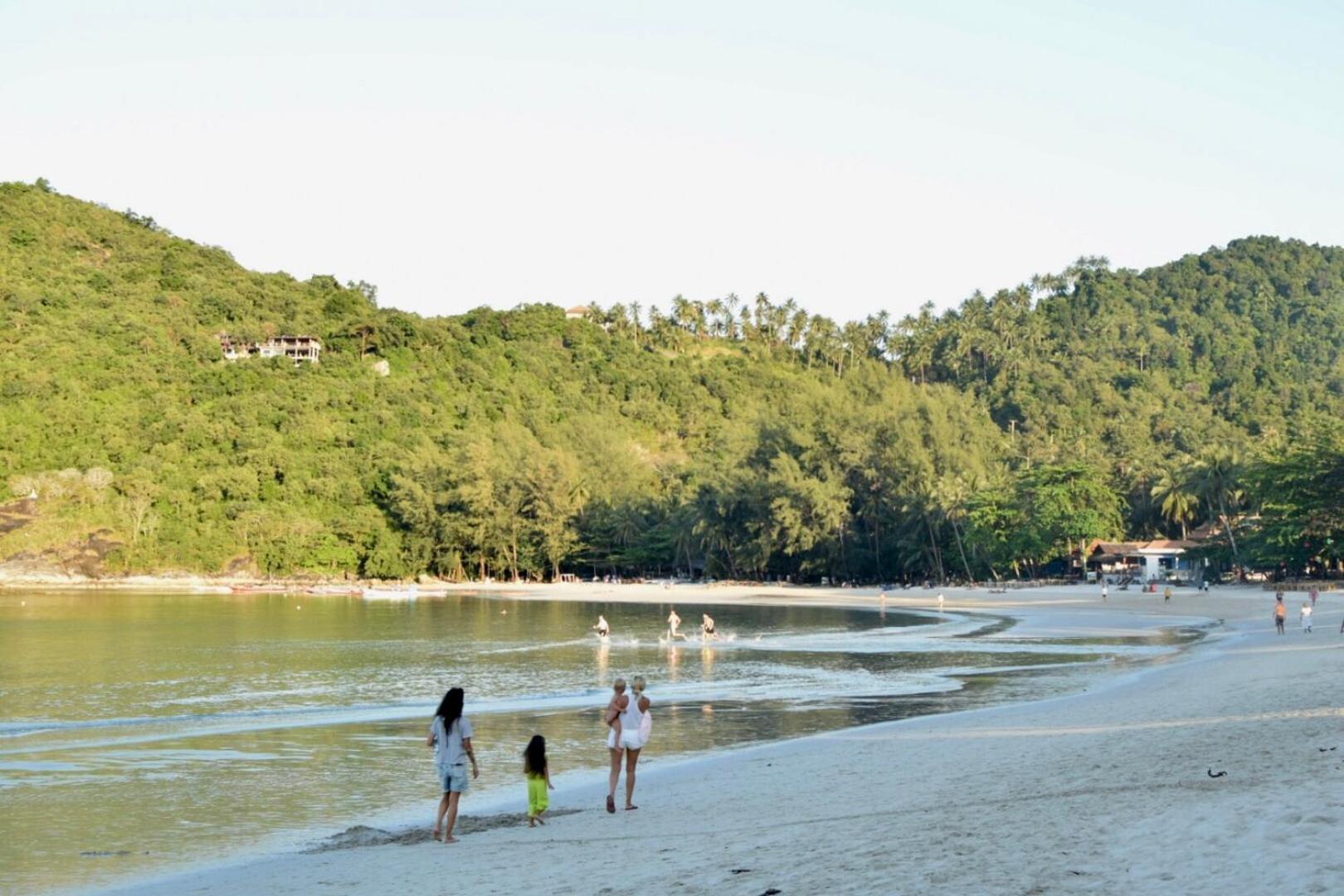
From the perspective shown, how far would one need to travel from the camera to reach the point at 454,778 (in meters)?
12.9

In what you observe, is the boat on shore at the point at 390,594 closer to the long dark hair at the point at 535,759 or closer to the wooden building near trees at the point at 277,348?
the wooden building near trees at the point at 277,348

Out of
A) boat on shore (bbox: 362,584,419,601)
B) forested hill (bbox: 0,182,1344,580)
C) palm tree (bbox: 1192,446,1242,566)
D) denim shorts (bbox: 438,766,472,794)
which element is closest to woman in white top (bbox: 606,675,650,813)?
denim shorts (bbox: 438,766,472,794)

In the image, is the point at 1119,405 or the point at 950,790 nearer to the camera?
the point at 950,790

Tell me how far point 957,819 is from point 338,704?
71.5 feet

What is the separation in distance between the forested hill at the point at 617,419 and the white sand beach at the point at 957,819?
61878mm

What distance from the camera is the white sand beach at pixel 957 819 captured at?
8672mm

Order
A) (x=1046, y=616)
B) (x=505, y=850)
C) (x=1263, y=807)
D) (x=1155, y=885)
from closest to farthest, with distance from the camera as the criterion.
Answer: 1. (x=1155, y=885)
2. (x=1263, y=807)
3. (x=505, y=850)
4. (x=1046, y=616)

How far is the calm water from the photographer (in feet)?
52.4

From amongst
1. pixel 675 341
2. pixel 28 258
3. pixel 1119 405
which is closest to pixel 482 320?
pixel 675 341

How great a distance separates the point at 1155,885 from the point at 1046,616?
53.5m

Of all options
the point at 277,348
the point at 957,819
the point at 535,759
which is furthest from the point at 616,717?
the point at 277,348

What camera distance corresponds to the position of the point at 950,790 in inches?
528

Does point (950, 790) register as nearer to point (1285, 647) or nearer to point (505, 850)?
point (505, 850)

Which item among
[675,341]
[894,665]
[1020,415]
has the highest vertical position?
[675,341]
